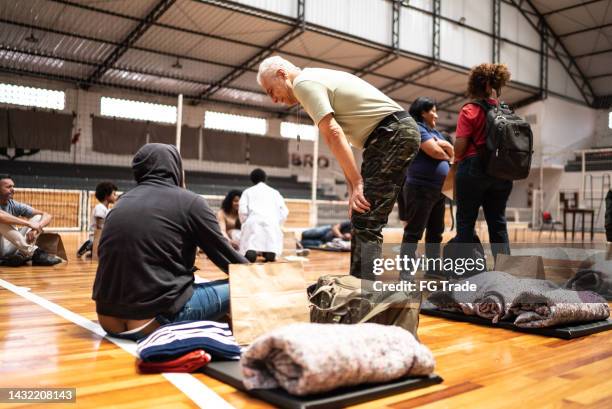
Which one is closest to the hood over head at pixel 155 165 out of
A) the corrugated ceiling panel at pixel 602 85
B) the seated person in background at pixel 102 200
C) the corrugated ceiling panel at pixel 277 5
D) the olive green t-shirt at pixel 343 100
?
the olive green t-shirt at pixel 343 100

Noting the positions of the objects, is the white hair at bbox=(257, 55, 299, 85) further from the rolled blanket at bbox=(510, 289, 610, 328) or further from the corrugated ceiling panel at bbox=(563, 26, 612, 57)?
the corrugated ceiling panel at bbox=(563, 26, 612, 57)

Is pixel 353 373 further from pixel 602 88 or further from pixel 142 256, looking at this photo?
pixel 602 88

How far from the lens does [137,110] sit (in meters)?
14.5

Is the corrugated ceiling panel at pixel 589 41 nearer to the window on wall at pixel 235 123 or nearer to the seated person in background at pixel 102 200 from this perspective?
the window on wall at pixel 235 123

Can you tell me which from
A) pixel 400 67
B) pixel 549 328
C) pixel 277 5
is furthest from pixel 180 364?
pixel 400 67

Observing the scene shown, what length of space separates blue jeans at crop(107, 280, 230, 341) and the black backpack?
5.28 feet

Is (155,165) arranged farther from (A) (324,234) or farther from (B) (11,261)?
(A) (324,234)

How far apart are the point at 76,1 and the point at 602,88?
58.3ft

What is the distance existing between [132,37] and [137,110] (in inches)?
121

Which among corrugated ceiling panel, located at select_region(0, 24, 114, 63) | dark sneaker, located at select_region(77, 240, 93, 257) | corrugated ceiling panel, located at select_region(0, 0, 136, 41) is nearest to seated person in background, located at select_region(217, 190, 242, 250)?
dark sneaker, located at select_region(77, 240, 93, 257)

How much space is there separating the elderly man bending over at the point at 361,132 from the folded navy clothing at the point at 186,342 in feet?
1.93

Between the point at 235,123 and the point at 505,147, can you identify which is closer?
the point at 505,147

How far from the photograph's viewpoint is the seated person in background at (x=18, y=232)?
448 cm

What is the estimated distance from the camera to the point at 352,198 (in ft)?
6.72
